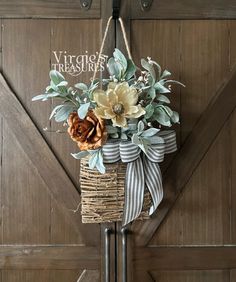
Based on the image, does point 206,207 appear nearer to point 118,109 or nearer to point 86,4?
point 118,109

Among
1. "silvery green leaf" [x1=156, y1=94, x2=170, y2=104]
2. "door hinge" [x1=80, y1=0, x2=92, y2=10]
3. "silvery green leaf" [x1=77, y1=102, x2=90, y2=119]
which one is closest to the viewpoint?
"silvery green leaf" [x1=77, y1=102, x2=90, y2=119]

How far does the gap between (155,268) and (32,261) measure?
17.1 inches

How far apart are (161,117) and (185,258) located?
529 mm

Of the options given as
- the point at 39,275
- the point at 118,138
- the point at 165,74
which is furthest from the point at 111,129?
the point at 39,275

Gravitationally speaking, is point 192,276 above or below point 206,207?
below

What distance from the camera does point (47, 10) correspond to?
4.39ft

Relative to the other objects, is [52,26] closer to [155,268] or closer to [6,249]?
[6,249]

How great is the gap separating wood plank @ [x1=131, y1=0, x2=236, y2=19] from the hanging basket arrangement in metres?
0.25

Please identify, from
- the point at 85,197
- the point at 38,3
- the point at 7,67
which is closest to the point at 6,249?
the point at 85,197

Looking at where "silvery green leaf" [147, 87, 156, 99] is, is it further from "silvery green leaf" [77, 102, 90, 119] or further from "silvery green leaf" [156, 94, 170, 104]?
"silvery green leaf" [77, 102, 90, 119]

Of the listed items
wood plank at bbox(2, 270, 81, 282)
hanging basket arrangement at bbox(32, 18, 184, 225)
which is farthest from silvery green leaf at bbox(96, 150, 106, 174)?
wood plank at bbox(2, 270, 81, 282)

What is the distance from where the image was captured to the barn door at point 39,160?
4.38 feet

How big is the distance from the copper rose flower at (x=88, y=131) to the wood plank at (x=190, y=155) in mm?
348

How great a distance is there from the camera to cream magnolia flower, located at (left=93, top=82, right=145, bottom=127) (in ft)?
3.68
